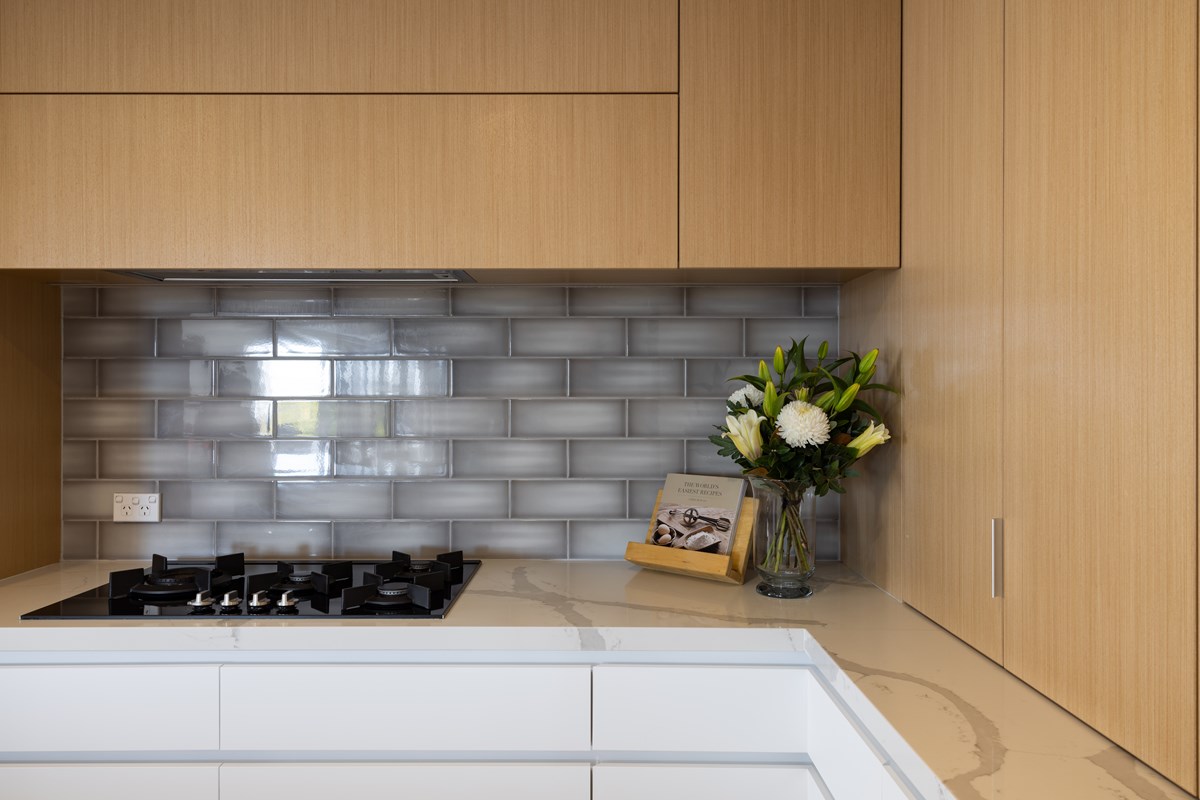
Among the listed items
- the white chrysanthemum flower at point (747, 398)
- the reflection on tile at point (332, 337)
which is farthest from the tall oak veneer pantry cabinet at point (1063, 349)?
the reflection on tile at point (332, 337)

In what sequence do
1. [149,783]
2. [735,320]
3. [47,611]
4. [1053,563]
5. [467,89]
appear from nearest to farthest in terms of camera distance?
[1053,563] < [149,783] < [47,611] < [467,89] < [735,320]

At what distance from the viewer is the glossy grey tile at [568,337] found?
89.0 inches

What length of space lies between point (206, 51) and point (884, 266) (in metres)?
1.59

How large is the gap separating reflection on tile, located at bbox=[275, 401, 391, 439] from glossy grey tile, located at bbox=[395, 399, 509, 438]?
0.18 feet

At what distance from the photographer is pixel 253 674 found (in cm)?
157

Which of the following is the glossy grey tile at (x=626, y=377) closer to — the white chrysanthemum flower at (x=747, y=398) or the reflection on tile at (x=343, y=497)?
the white chrysanthemum flower at (x=747, y=398)

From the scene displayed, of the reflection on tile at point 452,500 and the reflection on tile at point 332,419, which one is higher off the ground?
the reflection on tile at point 332,419

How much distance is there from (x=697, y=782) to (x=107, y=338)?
193 centimetres

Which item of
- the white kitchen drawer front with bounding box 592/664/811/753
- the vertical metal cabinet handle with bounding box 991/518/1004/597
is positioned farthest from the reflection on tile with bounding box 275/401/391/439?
the vertical metal cabinet handle with bounding box 991/518/1004/597

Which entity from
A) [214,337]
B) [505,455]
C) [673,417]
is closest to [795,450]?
[673,417]

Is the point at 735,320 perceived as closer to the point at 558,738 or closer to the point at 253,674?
the point at 558,738

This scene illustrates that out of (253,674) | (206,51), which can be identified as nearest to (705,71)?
(206,51)

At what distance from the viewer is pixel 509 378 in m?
2.27

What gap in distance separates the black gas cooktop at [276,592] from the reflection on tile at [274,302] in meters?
0.68
